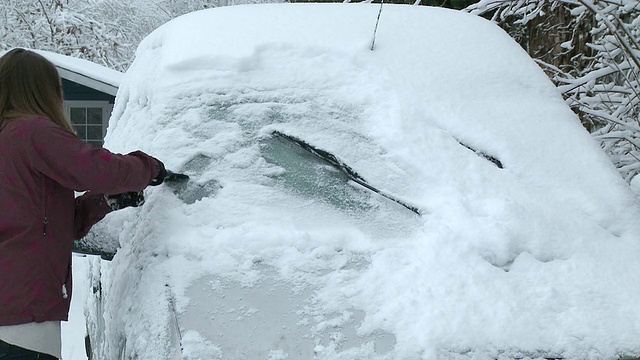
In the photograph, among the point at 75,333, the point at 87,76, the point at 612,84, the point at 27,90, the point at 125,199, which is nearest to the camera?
the point at 27,90

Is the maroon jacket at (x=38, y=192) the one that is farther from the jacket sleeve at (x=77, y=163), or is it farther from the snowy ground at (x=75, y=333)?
the snowy ground at (x=75, y=333)

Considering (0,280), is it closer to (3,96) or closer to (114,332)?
(114,332)

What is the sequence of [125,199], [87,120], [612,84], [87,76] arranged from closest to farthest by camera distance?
1. [125,199]
2. [612,84]
3. [87,76]
4. [87,120]

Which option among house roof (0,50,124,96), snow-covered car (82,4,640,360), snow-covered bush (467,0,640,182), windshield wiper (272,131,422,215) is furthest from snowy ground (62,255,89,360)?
house roof (0,50,124,96)

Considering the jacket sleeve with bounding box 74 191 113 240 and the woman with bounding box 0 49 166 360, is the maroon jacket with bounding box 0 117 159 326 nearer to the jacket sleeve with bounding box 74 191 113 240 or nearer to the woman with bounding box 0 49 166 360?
the woman with bounding box 0 49 166 360

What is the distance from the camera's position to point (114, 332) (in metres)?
2.20

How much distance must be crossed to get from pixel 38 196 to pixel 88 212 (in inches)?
10.2

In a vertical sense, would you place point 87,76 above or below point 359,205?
below

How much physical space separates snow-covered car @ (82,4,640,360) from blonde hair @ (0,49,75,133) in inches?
13.1

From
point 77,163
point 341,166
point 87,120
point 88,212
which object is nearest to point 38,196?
point 77,163

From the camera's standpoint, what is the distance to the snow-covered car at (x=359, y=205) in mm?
1873

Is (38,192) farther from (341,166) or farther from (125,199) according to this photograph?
(341,166)

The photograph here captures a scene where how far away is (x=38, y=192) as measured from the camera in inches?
84.2

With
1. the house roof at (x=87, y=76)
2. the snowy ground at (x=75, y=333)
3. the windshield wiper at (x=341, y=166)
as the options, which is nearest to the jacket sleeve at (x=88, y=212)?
the windshield wiper at (x=341, y=166)
